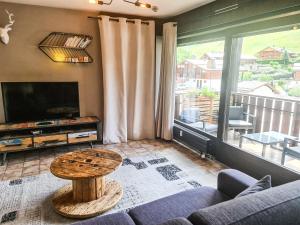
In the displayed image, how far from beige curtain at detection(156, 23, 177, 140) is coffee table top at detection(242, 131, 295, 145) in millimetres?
1571

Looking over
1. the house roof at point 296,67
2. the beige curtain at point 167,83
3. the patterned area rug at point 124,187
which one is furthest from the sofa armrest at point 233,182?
the beige curtain at point 167,83

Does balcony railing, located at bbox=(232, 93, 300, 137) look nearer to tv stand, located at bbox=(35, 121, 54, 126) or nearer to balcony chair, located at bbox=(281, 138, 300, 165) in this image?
balcony chair, located at bbox=(281, 138, 300, 165)

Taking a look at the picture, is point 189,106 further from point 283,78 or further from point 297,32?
point 297,32

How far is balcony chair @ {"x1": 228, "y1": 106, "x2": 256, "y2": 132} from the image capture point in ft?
10.9

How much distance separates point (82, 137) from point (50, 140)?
1.65 feet

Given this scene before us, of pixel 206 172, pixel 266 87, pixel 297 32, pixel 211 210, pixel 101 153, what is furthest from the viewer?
pixel 206 172

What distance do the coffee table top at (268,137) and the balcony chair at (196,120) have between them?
0.62 meters

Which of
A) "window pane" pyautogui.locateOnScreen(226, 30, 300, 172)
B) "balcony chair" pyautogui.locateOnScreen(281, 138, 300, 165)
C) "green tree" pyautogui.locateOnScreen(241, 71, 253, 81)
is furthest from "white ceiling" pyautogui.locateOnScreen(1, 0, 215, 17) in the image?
"balcony chair" pyautogui.locateOnScreen(281, 138, 300, 165)

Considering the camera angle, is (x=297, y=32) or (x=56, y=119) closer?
(x=297, y=32)

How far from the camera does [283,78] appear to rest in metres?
2.65

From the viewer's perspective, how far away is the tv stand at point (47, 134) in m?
3.34

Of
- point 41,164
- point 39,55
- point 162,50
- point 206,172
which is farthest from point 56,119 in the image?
point 206,172

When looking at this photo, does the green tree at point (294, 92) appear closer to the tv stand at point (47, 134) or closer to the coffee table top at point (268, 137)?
the coffee table top at point (268, 137)

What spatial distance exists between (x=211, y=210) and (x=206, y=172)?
7.13ft
